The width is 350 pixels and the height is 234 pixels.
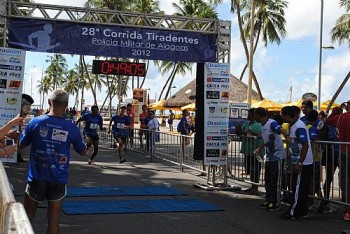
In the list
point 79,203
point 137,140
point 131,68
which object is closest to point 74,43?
point 131,68

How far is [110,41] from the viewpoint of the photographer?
36.2 feet

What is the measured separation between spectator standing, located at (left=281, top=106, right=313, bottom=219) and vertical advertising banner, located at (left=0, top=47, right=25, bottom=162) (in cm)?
619

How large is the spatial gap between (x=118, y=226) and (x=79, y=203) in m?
1.82

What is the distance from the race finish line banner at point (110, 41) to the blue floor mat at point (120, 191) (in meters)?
3.10

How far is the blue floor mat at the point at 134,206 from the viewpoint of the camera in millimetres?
8117

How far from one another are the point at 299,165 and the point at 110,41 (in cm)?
554

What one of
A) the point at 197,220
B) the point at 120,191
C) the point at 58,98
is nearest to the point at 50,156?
the point at 58,98

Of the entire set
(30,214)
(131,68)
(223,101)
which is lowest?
(30,214)

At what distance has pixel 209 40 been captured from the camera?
37.9 ft

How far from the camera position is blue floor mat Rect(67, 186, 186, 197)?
31.7 feet

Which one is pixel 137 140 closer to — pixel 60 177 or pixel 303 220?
pixel 303 220

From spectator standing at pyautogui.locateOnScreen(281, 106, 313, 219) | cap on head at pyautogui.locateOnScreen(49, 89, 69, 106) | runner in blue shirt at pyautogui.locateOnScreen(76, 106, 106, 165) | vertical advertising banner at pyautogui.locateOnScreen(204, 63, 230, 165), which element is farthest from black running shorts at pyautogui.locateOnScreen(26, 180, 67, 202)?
runner in blue shirt at pyautogui.locateOnScreen(76, 106, 106, 165)

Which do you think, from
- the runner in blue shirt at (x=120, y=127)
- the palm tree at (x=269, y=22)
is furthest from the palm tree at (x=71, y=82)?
the runner in blue shirt at (x=120, y=127)

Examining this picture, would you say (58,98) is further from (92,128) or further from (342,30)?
(342,30)
